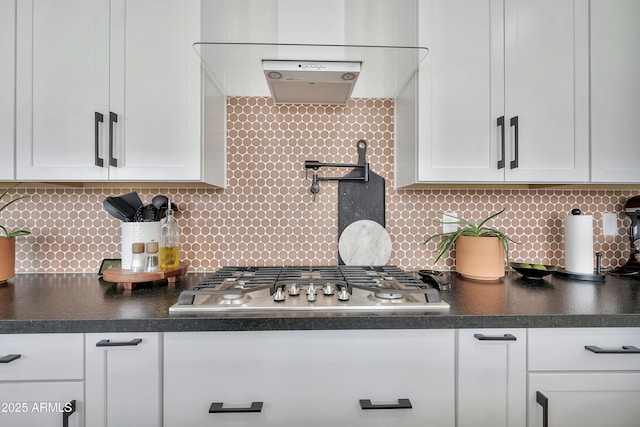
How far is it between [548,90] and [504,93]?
201 millimetres

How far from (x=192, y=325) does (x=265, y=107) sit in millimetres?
1205

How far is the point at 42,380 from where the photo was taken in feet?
3.18

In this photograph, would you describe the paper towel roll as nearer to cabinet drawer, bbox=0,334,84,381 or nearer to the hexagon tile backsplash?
the hexagon tile backsplash

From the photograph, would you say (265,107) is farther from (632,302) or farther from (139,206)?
(632,302)

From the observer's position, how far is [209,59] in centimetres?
133

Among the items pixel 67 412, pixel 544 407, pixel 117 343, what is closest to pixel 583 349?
pixel 544 407

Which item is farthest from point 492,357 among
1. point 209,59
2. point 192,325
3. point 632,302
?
point 209,59

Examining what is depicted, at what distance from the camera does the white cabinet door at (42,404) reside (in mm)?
954

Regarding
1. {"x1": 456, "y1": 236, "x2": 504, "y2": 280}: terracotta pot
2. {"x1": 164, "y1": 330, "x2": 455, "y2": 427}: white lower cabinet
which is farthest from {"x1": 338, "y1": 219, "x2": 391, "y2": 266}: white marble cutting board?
{"x1": 164, "y1": 330, "x2": 455, "y2": 427}: white lower cabinet

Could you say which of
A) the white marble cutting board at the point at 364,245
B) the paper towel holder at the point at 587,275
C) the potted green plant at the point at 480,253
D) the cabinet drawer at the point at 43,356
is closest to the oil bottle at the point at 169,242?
the cabinet drawer at the point at 43,356

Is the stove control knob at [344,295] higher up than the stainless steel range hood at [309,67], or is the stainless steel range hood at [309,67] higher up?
the stainless steel range hood at [309,67]

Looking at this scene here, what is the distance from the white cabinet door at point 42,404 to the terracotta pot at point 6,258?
2.22 feet

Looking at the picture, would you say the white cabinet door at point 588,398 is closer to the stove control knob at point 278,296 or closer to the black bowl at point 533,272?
the black bowl at point 533,272

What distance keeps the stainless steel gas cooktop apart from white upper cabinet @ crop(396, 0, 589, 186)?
20.4 inches
